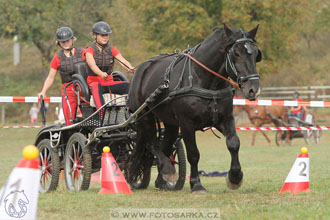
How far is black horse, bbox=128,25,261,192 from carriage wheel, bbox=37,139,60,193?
1.69m

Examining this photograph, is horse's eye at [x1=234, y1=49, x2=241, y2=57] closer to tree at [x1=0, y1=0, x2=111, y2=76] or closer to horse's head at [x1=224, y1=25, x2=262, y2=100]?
horse's head at [x1=224, y1=25, x2=262, y2=100]

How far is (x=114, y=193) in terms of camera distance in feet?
25.7

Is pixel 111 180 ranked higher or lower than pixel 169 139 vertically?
lower

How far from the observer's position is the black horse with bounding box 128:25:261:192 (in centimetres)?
732

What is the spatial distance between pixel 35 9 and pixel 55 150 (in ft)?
99.8

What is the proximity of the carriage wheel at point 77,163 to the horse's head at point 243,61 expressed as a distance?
2.41 meters

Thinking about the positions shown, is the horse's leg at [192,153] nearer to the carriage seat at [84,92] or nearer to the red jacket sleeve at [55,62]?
the carriage seat at [84,92]

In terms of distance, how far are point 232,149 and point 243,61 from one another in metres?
1.05

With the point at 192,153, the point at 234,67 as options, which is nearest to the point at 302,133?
the point at 192,153

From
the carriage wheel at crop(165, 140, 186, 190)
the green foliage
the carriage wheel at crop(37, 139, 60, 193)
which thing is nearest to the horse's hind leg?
the carriage wheel at crop(165, 140, 186, 190)

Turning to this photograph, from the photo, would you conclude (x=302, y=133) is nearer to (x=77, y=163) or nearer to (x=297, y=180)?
(x=77, y=163)

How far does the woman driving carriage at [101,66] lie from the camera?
9250 millimetres

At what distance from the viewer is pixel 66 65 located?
390 inches

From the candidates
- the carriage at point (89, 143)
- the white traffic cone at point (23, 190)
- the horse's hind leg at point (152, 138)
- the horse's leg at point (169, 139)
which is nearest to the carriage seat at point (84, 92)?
the carriage at point (89, 143)
